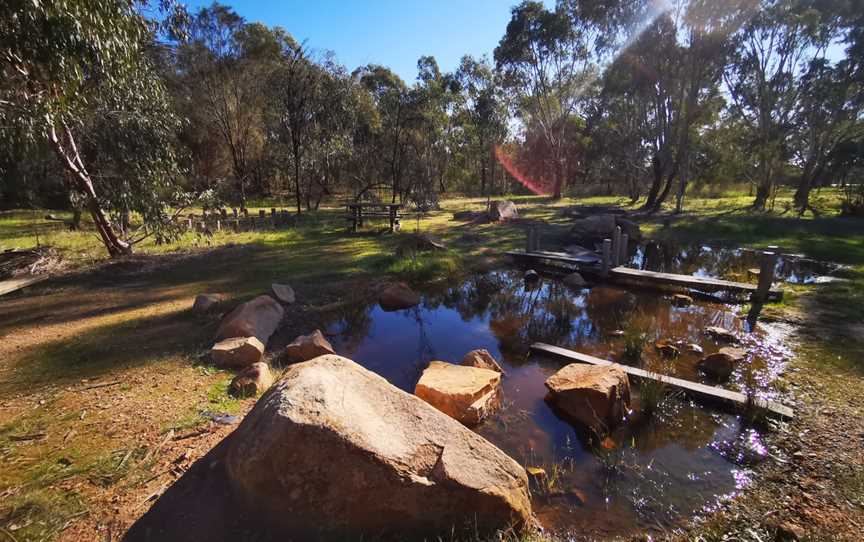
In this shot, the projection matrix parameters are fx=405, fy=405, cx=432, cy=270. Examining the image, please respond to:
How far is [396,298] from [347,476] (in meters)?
5.52

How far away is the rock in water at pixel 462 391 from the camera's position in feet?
13.3

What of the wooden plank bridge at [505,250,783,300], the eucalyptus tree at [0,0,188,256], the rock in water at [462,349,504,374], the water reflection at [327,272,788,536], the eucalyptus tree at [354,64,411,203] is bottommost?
the water reflection at [327,272,788,536]

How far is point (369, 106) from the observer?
25656 millimetres

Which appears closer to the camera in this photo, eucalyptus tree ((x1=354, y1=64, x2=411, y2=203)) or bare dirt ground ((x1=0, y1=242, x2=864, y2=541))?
bare dirt ground ((x1=0, y1=242, x2=864, y2=541))

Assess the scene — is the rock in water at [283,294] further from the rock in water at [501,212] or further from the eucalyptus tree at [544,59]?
the eucalyptus tree at [544,59]

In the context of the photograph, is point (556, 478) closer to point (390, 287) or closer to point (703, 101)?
point (390, 287)

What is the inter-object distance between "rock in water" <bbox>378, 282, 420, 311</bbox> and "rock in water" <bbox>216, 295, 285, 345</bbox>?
2.15 m

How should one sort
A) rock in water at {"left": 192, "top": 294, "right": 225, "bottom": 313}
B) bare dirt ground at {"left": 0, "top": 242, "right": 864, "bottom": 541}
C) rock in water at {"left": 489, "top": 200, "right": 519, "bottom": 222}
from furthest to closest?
rock in water at {"left": 489, "top": 200, "right": 519, "bottom": 222} < rock in water at {"left": 192, "top": 294, "right": 225, "bottom": 313} < bare dirt ground at {"left": 0, "top": 242, "right": 864, "bottom": 541}

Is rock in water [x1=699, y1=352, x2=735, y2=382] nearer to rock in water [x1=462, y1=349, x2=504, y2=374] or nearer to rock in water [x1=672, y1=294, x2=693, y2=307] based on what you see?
rock in water [x1=462, y1=349, x2=504, y2=374]

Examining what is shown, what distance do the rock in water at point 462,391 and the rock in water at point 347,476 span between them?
4.59 feet

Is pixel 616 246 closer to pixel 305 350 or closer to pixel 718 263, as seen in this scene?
pixel 718 263

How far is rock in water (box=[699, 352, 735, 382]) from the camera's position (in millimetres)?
4943

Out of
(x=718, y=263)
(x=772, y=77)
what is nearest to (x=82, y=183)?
(x=718, y=263)

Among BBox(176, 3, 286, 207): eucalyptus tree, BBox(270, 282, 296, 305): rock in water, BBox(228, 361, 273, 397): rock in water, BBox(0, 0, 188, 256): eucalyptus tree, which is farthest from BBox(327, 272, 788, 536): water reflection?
BBox(176, 3, 286, 207): eucalyptus tree
